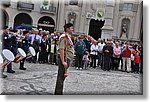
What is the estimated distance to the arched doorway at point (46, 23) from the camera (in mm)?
4400

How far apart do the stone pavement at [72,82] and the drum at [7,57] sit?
0.25m

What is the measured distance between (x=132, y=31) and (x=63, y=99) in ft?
5.42

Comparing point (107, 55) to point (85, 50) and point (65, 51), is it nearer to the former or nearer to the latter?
point (85, 50)

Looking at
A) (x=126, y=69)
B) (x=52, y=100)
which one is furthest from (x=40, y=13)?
(x=126, y=69)

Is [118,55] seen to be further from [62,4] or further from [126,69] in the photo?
[62,4]

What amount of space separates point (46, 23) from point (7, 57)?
0.92 metres

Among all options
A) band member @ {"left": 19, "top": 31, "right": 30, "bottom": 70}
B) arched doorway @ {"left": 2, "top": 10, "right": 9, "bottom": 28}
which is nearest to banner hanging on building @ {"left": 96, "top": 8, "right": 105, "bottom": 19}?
band member @ {"left": 19, "top": 31, "right": 30, "bottom": 70}

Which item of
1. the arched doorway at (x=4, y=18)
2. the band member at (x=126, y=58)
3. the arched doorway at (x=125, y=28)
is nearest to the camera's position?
the arched doorway at (x=4, y=18)

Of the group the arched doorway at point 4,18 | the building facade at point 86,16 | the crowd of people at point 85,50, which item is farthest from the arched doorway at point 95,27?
the arched doorway at point 4,18

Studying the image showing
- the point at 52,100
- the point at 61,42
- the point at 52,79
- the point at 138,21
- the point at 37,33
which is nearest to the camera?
the point at 61,42

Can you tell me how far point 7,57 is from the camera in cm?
387

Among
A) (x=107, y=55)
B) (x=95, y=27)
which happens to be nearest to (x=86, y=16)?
(x=95, y=27)

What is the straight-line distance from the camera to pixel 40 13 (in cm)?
436

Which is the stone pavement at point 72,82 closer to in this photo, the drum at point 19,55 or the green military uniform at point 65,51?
the drum at point 19,55
